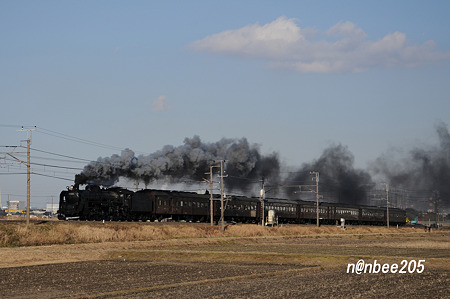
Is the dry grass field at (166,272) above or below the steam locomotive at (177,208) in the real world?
below

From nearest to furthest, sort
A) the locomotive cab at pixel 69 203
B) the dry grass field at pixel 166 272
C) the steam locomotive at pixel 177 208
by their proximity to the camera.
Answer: the dry grass field at pixel 166 272, the locomotive cab at pixel 69 203, the steam locomotive at pixel 177 208

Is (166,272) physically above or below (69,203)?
below

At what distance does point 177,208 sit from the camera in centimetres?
7481

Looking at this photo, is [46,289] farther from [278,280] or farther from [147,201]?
[147,201]

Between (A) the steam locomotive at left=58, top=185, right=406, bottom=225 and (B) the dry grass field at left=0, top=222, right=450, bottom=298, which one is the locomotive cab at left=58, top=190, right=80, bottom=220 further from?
(B) the dry grass field at left=0, top=222, right=450, bottom=298

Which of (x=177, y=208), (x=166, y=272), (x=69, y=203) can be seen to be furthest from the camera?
(x=177, y=208)

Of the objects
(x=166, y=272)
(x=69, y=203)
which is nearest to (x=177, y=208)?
(x=69, y=203)

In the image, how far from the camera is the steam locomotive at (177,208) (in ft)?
206

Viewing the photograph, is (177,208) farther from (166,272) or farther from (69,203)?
(166,272)

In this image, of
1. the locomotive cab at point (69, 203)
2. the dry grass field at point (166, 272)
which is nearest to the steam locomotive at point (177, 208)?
the locomotive cab at point (69, 203)

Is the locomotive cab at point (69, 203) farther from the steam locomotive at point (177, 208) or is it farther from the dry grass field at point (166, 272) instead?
the dry grass field at point (166, 272)

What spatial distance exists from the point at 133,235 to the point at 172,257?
16195 millimetres

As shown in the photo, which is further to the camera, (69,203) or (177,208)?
(177,208)

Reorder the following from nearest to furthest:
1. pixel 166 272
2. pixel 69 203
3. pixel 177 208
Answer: pixel 166 272 < pixel 69 203 < pixel 177 208
